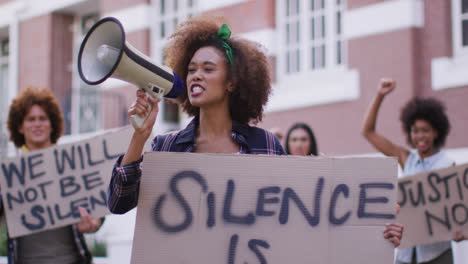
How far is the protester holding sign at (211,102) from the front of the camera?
2.91 meters

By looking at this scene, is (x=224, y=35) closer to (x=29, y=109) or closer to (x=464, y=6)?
(x=29, y=109)

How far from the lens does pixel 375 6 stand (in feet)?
28.1

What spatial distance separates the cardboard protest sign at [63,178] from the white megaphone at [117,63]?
1792 millimetres

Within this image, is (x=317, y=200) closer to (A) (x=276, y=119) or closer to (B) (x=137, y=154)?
(B) (x=137, y=154)

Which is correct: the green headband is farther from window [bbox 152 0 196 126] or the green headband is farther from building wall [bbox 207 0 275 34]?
window [bbox 152 0 196 126]

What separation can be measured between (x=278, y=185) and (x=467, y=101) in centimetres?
515

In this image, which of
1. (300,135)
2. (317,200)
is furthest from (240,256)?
(300,135)

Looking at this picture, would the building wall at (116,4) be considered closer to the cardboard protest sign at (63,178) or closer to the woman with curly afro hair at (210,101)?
the cardboard protest sign at (63,178)

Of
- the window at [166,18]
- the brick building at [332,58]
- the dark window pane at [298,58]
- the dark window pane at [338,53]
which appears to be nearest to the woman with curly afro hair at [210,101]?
the brick building at [332,58]

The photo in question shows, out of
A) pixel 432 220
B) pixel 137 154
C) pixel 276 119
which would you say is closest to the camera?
pixel 137 154

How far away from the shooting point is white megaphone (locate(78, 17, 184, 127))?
2775mm

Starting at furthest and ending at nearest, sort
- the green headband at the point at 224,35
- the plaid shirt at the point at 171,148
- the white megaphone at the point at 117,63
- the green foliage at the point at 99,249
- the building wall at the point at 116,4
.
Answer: the building wall at the point at 116,4 < the green foliage at the point at 99,249 < the green headband at the point at 224,35 < the plaid shirt at the point at 171,148 < the white megaphone at the point at 117,63

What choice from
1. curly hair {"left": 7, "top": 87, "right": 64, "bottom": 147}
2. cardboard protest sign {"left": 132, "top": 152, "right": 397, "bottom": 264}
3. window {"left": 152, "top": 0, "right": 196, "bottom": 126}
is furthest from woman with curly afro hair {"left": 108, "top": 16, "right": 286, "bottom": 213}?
window {"left": 152, "top": 0, "right": 196, "bottom": 126}

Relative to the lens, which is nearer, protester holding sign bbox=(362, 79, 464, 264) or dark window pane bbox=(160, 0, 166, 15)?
protester holding sign bbox=(362, 79, 464, 264)
